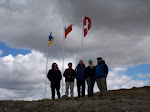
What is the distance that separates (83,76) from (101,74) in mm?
1223

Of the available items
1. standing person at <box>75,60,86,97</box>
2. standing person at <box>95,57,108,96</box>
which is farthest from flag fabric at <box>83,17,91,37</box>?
standing person at <box>95,57,108,96</box>

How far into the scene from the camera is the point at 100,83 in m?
10.9

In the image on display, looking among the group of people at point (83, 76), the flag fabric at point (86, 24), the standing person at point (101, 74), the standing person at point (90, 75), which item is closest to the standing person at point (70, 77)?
the group of people at point (83, 76)

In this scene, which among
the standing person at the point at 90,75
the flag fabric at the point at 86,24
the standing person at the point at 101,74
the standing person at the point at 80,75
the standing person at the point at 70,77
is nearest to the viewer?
the standing person at the point at 101,74

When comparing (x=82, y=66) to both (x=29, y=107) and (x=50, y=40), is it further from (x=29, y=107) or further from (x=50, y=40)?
(x=50, y=40)

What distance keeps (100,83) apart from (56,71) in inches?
109

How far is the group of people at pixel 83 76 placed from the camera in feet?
35.3

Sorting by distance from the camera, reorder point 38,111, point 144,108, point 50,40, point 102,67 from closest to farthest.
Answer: point 144,108 < point 38,111 < point 102,67 < point 50,40

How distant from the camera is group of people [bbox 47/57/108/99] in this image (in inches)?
423

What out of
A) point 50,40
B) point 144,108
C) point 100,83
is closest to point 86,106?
point 144,108

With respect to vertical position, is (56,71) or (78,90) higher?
(56,71)

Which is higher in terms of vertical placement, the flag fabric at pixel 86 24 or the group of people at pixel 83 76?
the flag fabric at pixel 86 24

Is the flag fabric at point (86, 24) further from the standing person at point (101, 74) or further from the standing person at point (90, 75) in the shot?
the standing person at point (101, 74)

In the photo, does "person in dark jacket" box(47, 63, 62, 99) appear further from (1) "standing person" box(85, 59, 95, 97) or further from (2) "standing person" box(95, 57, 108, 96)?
(2) "standing person" box(95, 57, 108, 96)
